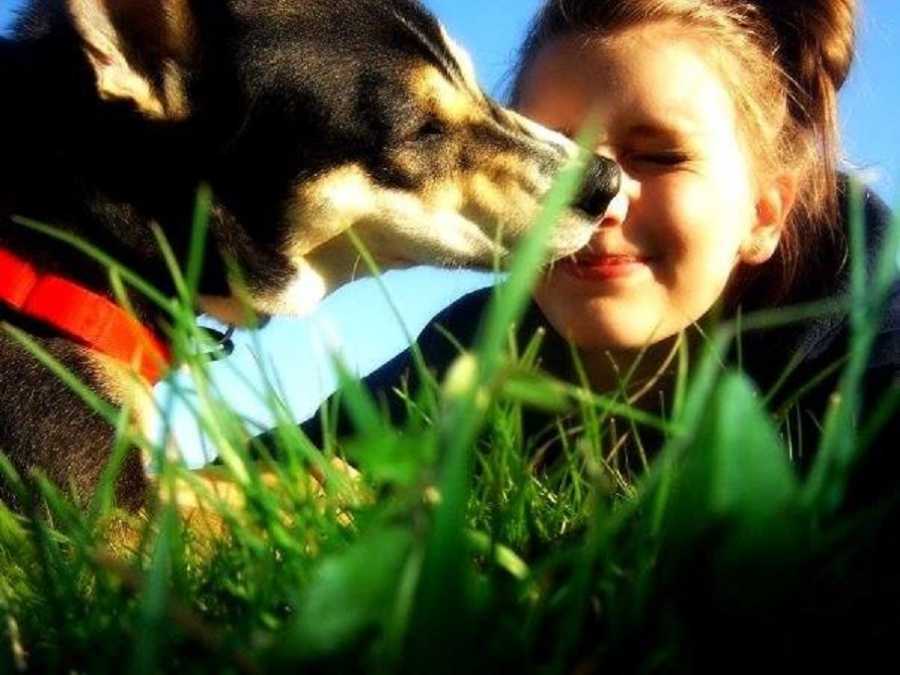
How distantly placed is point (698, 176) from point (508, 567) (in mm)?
2574

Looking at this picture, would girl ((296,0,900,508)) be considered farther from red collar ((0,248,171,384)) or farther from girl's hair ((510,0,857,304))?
red collar ((0,248,171,384))

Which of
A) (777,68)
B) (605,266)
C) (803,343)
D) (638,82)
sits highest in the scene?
(638,82)

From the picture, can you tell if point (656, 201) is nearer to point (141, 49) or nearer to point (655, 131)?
point (655, 131)

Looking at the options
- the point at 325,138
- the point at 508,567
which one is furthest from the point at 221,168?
the point at 508,567

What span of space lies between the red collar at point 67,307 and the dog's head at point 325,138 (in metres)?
0.46

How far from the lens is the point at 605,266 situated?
3.16 meters

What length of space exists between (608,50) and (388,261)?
2.99 feet

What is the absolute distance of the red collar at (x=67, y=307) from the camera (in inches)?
93.6

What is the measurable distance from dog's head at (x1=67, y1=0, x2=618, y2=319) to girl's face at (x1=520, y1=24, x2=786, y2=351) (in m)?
0.18

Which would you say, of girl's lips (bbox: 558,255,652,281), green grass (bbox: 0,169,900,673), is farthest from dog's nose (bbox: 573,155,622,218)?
green grass (bbox: 0,169,900,673)

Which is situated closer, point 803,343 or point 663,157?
point 803,343

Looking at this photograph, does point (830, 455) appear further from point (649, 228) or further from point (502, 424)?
point (649, 228)

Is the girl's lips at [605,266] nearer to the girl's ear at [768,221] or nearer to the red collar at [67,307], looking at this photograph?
the girl's ear at [768,221]

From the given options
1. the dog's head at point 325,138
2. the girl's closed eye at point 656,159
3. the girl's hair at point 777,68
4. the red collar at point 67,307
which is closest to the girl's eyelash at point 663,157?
the girl's closed eye at point 656,159
